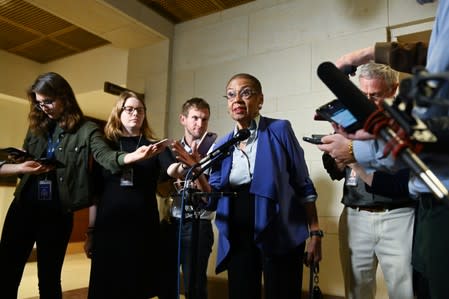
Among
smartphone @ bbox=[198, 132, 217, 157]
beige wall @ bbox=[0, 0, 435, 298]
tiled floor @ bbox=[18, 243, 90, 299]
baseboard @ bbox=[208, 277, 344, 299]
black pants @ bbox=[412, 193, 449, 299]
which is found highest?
beige wall @ bbox=[0, 0, 435, 298]

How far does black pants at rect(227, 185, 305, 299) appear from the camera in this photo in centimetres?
140

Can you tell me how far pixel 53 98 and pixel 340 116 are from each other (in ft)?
5.18

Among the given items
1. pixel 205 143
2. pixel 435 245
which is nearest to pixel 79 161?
pixel 205 143

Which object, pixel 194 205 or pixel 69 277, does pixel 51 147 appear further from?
pixel 69 277

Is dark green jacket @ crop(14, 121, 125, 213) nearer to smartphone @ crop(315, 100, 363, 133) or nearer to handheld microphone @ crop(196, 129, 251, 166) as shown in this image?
handheld microphone @ crop(196, 129, 251, 166)

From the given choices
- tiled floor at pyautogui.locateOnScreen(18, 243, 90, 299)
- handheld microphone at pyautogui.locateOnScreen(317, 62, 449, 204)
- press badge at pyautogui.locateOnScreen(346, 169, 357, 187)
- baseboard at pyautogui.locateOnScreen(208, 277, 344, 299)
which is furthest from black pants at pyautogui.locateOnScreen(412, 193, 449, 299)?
tiled floor at pyautogui.locateOnScreen(18, 243, 90, 299)

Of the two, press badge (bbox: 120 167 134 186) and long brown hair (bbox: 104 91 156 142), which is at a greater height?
long brown hair (bbox: 104 91 156 142)

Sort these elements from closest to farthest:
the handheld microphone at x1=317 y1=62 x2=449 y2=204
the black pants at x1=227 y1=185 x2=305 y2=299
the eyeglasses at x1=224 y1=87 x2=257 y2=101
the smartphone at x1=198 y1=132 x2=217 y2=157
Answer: the handheld microphone at x1=317 y1=62 x2=449 y2=204
the black pants at x1=227 y1=185 x2=305 y2=299
the eyeglasses at x1=224 y1=87 x2=257 y2=101
the smartphone at x1=198 y1=132 x2=217 y2=157

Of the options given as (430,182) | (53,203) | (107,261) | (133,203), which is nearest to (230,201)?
(133,203)

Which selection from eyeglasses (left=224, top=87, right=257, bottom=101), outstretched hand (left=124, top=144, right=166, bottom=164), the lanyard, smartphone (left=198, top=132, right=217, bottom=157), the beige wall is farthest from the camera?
the beige wall

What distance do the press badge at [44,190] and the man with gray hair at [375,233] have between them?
55.0 inches

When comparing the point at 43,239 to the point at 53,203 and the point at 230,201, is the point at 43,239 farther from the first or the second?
the point at 230,201

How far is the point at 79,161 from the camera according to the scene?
1781 millimetres

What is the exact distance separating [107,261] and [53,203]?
0.41 metres
